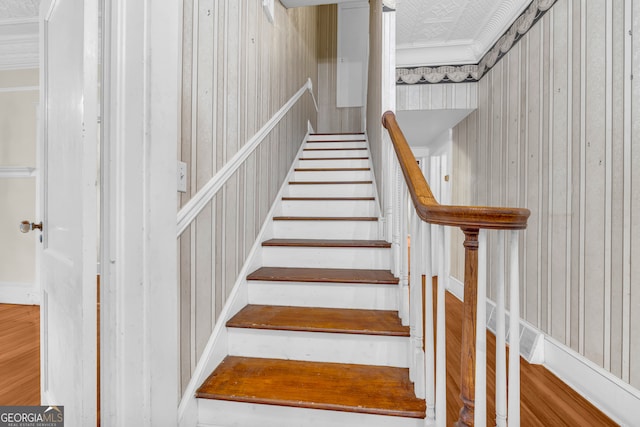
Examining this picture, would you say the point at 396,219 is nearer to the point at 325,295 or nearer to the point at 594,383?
the point at 325,295

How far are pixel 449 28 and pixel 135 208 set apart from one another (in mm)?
3323

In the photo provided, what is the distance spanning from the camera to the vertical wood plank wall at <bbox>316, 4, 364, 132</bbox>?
16.6 ft

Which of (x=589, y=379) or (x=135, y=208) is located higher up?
(x=135, y=208)

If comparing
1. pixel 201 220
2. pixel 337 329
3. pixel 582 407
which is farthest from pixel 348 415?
pixel 582 407

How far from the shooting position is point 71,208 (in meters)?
0.91

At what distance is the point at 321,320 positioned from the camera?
150cm

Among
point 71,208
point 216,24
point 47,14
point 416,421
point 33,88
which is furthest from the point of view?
point 33,88

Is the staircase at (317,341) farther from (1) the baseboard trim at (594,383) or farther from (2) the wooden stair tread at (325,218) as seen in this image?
(1) the baseboard trim at (594,383)

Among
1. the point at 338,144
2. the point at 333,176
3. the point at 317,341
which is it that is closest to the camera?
the point at 317,341

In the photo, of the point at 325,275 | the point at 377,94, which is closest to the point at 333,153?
the point at 377,94

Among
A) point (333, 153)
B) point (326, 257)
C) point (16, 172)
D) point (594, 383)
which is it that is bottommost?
point (594, 383)

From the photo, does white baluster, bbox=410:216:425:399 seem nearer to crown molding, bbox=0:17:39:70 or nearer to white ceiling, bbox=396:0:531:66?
white ceiling, bbox=396:0:531:66

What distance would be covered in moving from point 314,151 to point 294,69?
0.85 m

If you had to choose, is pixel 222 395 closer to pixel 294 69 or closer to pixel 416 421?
pixel 416 421
